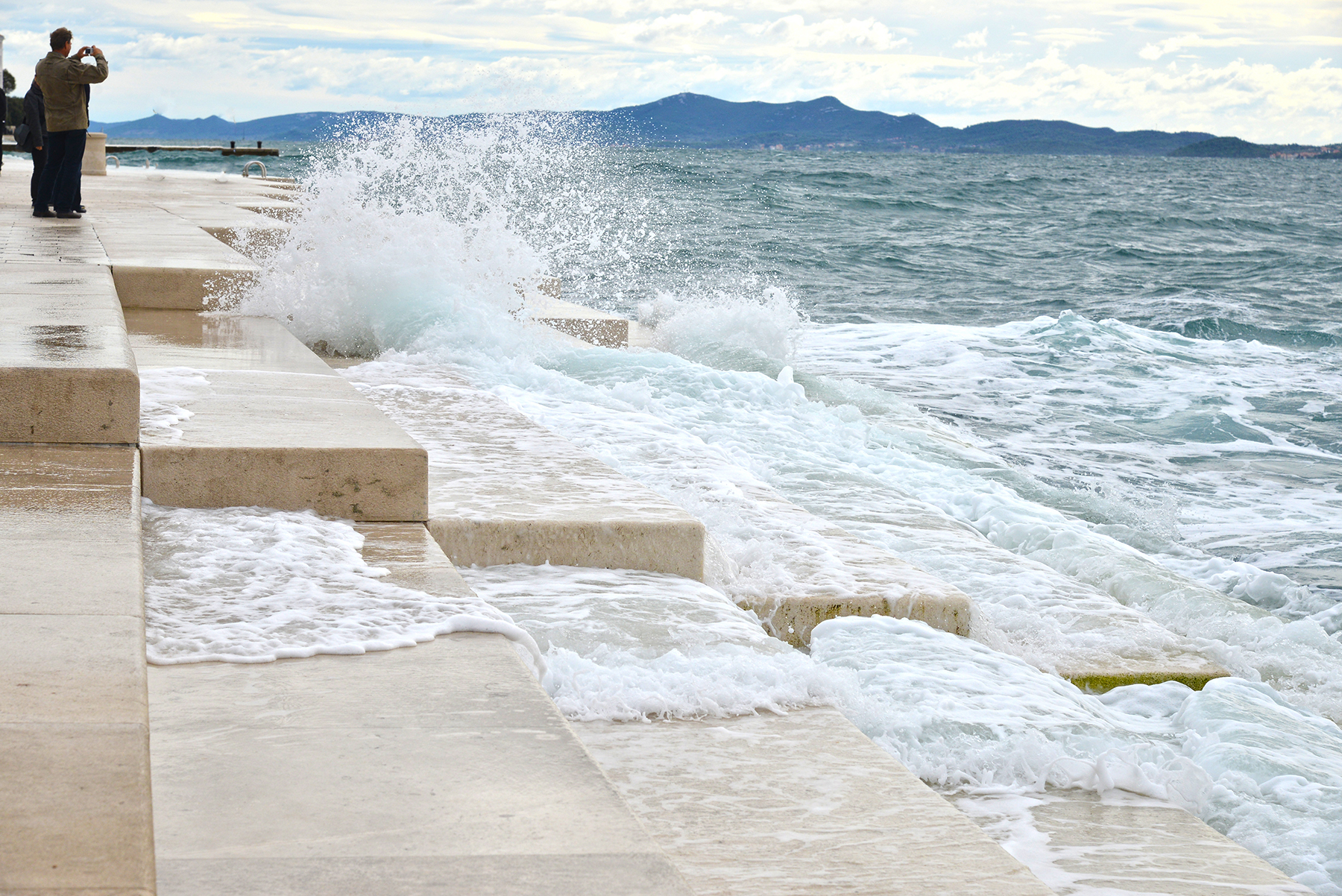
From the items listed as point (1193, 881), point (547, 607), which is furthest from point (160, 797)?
point (1193, 881)

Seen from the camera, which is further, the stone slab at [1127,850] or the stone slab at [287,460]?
the stone slab at [287,460]

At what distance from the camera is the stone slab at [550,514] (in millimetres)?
3223

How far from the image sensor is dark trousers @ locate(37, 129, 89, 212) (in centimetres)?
877

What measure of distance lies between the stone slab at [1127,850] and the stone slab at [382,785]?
3.33ft

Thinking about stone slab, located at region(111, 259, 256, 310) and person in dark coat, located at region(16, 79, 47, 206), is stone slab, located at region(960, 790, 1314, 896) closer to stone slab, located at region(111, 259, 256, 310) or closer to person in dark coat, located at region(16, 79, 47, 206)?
stone slab, located at region(111, 259, 256, 310)

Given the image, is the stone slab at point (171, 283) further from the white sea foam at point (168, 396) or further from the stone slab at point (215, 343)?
the white sea foam at point (168, 396)

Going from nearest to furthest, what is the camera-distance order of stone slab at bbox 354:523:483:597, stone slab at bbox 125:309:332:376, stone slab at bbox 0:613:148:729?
stone slab at bbox 0:613:148:729
stone slab at bbox 354:523:483:597
stone slab at bbox 125:309:332:376

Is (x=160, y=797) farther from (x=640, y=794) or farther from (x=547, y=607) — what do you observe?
(x=547, y=607)

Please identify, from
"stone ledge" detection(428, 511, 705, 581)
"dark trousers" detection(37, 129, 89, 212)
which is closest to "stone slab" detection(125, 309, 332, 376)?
"stone ledge" detection(428, 511, 705, 581)

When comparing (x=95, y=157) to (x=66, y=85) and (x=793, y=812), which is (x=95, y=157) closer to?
(x=66, y=85)

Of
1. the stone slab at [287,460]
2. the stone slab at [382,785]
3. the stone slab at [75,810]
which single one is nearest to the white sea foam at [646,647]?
the stone slab at [287,460]

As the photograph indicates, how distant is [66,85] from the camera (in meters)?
8.38

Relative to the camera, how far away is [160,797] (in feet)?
5.11

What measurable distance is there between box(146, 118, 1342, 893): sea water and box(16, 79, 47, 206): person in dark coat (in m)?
2.54
